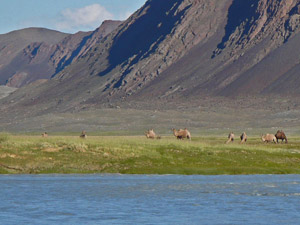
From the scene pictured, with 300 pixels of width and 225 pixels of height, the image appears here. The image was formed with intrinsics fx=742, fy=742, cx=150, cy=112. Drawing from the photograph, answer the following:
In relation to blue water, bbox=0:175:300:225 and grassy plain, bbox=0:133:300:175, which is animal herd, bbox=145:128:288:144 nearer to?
grassy plain, bbox=0:133:300:175

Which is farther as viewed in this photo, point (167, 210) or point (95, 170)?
point (95, 170)

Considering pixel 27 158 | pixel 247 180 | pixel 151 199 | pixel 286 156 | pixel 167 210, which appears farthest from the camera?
pixel 286 156

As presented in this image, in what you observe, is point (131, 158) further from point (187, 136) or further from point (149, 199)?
point (187, 136)

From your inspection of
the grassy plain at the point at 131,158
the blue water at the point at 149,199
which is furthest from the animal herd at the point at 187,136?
the blue water at the point at 149,199

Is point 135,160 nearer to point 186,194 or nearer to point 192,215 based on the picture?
point 186,194

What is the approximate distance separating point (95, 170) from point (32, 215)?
1937cm

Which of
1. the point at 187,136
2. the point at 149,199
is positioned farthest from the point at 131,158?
the point at 187,136

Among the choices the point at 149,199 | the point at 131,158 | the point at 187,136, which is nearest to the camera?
the point at 149,199

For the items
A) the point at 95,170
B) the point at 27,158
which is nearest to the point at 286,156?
the point at 95,170

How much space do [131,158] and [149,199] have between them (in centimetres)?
1622

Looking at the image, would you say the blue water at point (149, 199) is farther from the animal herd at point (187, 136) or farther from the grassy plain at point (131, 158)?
the animal herd at point (187, 136)

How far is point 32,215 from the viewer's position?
3281 centimetres

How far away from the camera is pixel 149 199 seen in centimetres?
3919

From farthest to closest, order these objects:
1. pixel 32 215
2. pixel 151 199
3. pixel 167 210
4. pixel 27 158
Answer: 1. pixel 27 158
2. pixel 151 199
3. pixel 167 210
4. pixel 32 215
